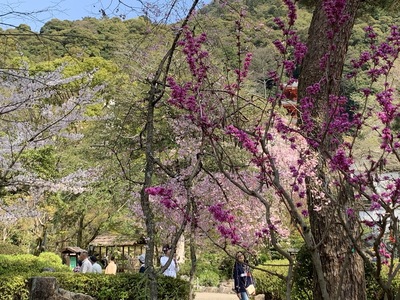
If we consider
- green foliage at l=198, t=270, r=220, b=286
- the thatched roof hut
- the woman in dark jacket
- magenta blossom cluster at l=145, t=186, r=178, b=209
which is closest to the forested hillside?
magenta blossom cluster at l=145, t=186, r=178, b=209

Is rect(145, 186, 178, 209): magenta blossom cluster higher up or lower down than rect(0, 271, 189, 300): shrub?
higher up

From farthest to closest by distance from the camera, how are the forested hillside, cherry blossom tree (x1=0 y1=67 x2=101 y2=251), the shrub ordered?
Answer: the shrub
cherry blossom tree (x1=0 y1=67 x2=101 y2=251)
the forested hillside

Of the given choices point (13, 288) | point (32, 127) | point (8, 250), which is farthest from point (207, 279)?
point (32, 127)

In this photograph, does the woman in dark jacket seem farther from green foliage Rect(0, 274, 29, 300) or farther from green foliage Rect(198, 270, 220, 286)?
green foliage Rect(198, 270, 220, 286)

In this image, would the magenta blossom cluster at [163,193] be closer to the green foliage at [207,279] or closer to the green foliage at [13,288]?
the green foliage at [13,288]

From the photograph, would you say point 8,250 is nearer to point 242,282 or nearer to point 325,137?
point 242,282

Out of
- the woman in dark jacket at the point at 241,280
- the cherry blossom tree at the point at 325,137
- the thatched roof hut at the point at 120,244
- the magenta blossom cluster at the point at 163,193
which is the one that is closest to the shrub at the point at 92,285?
the woman in dark jacket at the point at 241,280

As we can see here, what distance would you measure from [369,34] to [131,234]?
14274mm

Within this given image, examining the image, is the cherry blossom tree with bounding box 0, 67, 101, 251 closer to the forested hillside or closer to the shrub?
the forested hillside

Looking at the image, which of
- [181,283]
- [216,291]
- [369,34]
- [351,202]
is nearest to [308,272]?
[181,283]

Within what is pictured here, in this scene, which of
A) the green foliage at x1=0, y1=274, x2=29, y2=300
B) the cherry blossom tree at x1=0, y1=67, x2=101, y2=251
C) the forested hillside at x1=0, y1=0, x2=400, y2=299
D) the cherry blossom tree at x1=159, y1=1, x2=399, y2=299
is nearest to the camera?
the cherry blossom tree at x1=159, y1=1, x2=399, y2=299

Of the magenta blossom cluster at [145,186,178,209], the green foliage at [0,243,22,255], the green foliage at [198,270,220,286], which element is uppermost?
the green foliage at [0,243,22,255]

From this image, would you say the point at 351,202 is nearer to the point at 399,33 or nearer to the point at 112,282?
the point at 399,33

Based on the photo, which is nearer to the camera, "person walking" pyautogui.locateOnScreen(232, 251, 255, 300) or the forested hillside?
the forested hillside
